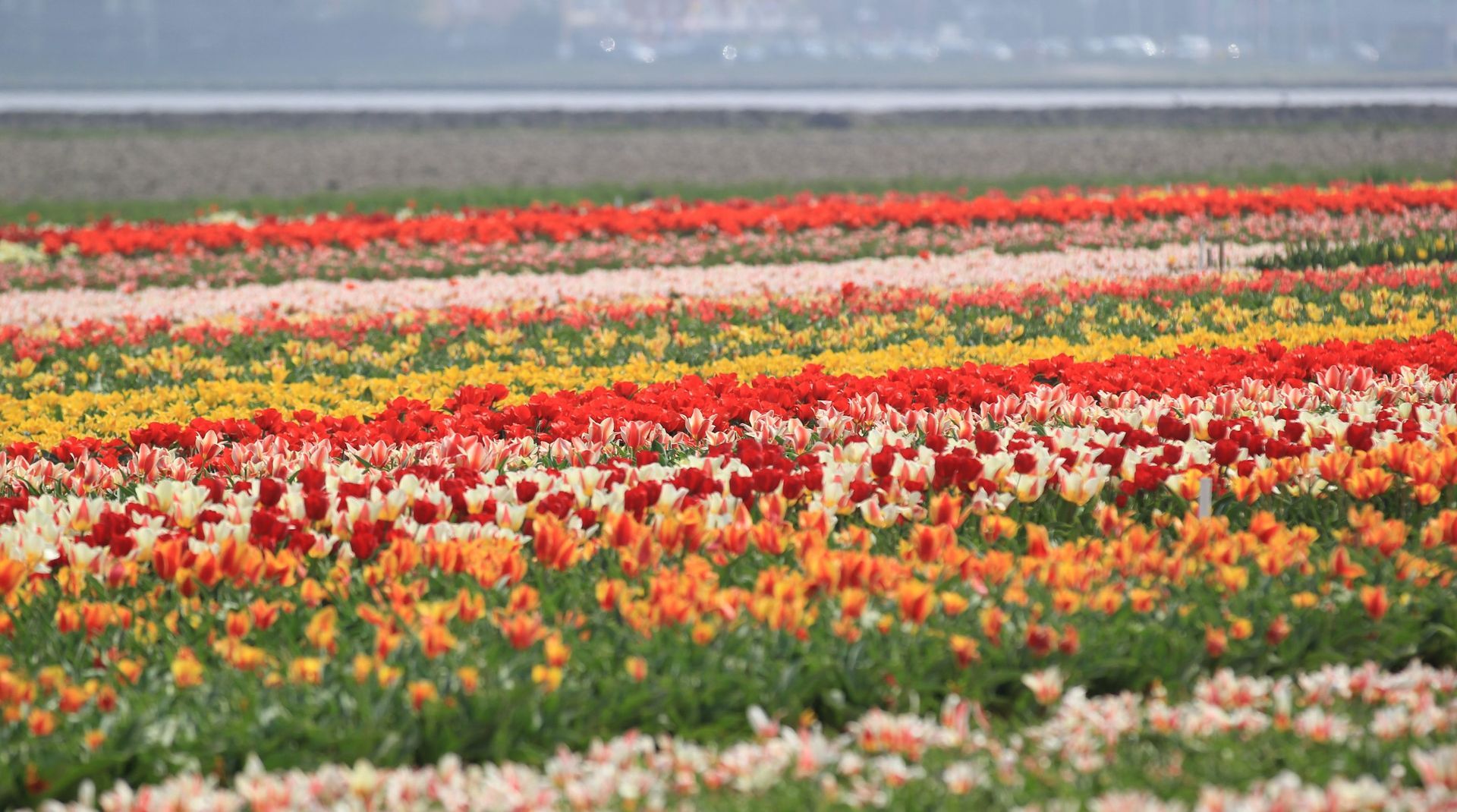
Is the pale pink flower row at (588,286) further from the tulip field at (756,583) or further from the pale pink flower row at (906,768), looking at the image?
the pale pink flower row at (906,768)

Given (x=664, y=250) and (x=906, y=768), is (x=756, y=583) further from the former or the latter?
(x=664, y=250)

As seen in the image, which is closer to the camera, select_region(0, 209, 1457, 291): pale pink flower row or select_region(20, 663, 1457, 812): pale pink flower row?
select_region(20, 663, 1457, 812): pale pink flower row

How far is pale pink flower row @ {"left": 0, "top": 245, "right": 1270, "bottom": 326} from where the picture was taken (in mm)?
12680

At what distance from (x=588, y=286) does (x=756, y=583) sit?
31.5 ft

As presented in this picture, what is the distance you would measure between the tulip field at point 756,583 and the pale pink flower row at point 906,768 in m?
0.01

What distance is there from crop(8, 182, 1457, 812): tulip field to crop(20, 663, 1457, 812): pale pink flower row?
11 millimetres

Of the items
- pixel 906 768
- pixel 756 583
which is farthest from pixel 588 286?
pixel 906 768

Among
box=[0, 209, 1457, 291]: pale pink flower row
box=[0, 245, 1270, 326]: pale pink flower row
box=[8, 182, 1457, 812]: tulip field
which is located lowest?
box=[0, 209, 1457, 291]: pale pink flower row

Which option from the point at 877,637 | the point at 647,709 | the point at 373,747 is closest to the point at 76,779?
the point at 373,747

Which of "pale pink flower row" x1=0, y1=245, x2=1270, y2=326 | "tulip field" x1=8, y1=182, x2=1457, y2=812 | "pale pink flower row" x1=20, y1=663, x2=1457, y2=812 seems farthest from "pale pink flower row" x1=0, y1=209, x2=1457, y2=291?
"pale pink flower row" x1=20, y1=663, x2=1457, y2=812

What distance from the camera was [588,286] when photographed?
44.8 ft

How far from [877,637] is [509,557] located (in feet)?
3.76

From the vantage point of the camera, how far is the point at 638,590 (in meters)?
4.23

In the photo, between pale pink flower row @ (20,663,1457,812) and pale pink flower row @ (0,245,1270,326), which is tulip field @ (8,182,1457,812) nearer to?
pale pink flower row @ (20,663,1457,812)
